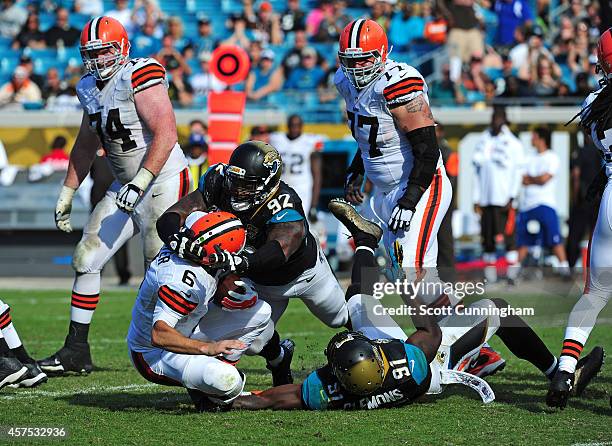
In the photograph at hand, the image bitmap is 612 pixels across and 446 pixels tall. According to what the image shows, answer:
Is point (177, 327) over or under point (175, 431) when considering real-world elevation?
over

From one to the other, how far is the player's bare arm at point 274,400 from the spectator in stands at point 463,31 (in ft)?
34.5

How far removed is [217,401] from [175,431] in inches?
17.9

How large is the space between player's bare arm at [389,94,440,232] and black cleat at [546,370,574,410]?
1.25m

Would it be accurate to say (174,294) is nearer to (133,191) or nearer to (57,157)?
(133,191)

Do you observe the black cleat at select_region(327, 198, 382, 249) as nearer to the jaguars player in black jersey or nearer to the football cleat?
the jaguars player in black jersey

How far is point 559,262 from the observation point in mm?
12383

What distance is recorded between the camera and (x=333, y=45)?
16250 millimetres

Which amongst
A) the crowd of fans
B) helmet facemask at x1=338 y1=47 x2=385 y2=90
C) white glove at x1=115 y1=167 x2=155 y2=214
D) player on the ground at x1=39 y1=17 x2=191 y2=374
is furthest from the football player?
the crowd of fans

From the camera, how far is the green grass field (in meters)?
4.55


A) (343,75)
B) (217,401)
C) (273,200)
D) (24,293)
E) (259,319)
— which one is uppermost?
(343,75)

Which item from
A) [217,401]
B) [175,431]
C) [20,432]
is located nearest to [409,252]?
[217,401]

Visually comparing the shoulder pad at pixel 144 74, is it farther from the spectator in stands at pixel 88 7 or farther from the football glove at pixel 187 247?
the spectator in stands at pixel 88 7

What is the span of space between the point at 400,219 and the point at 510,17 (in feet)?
35.2

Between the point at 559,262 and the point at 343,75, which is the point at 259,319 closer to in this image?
the point at 343,75
